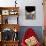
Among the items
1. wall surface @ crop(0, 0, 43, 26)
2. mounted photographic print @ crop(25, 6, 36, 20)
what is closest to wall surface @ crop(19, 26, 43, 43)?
wall surface @ crop(0, 0, 43, 26)

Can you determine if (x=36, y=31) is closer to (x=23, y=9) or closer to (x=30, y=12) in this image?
(x=30, y=12)

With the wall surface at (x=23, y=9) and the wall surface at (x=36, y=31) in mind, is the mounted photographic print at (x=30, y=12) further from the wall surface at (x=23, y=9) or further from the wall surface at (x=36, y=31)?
the wall surface at (x=36, y=31)

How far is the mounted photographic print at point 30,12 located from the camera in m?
5.07

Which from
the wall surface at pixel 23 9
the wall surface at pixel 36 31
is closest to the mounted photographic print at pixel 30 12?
the wall surface at pixel 23 9

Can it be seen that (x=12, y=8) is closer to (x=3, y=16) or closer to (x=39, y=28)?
(x=3, y=16)

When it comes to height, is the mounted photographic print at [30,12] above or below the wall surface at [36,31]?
above

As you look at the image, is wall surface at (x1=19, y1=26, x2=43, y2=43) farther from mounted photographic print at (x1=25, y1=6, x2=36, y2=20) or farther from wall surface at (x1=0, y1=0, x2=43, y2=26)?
mounted photographic print at (x1=25, y1=6, x2=36, y2=20)

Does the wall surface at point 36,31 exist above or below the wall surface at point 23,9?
below

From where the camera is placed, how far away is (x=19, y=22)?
5074 mm

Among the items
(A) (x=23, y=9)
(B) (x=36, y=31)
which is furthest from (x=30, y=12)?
(B) (x=36, y=31)

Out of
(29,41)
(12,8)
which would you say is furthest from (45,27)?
(12,8)

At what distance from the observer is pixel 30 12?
16.7 ft

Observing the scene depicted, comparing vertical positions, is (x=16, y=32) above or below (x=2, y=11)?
below

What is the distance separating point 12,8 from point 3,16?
391 millimetres
